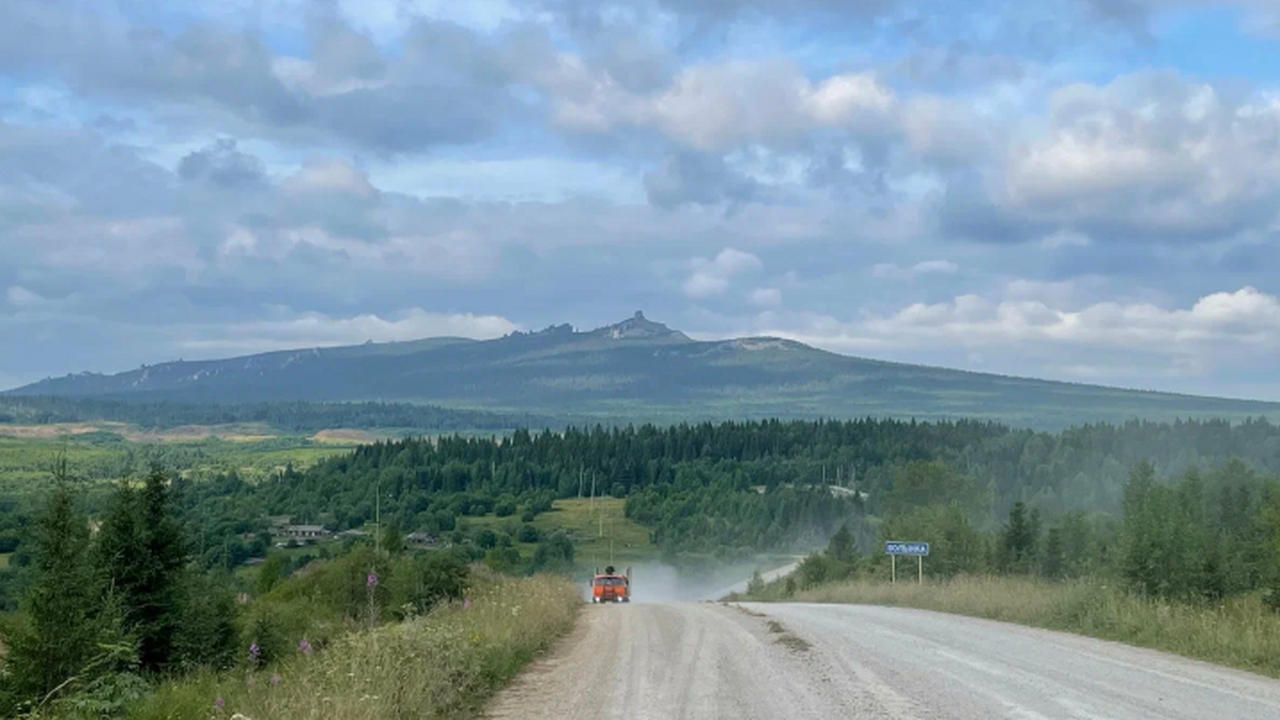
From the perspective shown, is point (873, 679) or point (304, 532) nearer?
point (873, 679)

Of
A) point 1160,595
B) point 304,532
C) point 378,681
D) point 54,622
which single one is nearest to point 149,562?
point 54,622

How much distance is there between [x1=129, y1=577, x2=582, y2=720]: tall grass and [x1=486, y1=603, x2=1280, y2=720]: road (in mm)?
637

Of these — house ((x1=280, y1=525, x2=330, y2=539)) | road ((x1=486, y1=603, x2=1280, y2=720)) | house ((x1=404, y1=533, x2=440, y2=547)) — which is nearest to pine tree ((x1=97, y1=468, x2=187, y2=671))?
road ((x1=486, y1=603, x2=1280, y2=720))

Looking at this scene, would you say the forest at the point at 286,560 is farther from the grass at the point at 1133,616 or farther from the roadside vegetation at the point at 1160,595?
the grass at the point at 1133,616

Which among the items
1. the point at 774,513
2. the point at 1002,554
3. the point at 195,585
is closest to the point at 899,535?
the point at 1002,554

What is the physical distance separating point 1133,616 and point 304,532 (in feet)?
444

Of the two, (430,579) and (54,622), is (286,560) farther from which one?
(54,622)

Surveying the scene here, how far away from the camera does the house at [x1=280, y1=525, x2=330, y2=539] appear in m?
143

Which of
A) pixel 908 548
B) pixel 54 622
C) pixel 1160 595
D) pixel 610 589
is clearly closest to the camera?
pixel 54 622

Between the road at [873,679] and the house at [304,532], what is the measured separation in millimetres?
125507

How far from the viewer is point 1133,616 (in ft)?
75.0

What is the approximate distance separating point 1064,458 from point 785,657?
182 meters

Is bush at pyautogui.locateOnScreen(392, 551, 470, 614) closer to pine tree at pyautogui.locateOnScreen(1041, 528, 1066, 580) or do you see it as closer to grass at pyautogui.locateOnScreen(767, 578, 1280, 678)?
grass at pyautogui.locateOnScreen(767, 578, 1280, 678)

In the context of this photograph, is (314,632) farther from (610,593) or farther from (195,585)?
(610,593)
